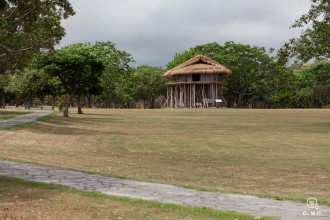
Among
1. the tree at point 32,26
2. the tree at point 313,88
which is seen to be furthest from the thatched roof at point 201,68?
the tree at point 32,26

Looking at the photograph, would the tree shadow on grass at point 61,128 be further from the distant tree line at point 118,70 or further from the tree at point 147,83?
the tree at point 147,83

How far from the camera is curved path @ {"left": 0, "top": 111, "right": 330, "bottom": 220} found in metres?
7.50

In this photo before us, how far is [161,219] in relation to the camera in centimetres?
700

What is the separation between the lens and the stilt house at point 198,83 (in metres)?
78.7

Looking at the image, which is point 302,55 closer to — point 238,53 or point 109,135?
point 109,135

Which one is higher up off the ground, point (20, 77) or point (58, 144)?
point (20, 77)

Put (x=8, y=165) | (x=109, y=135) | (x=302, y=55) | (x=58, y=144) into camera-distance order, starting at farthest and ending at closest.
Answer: (x=302, y=55)
(x=109, y=135)
(x=58, y=144)
(x=8, y=165)

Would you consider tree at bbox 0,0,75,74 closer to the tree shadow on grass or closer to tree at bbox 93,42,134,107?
the tree shadow on grass

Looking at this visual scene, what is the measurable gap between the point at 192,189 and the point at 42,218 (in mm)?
3289

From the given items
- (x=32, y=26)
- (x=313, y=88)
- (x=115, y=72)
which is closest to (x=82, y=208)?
(x=32, y=26)

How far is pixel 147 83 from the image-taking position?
9144 cm

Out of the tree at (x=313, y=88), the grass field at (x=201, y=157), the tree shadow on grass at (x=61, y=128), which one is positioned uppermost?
the tree at (x=313, y=88)

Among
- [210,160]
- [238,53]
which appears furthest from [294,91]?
[210,160]

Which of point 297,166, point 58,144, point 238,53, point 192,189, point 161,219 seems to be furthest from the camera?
point 238,53
